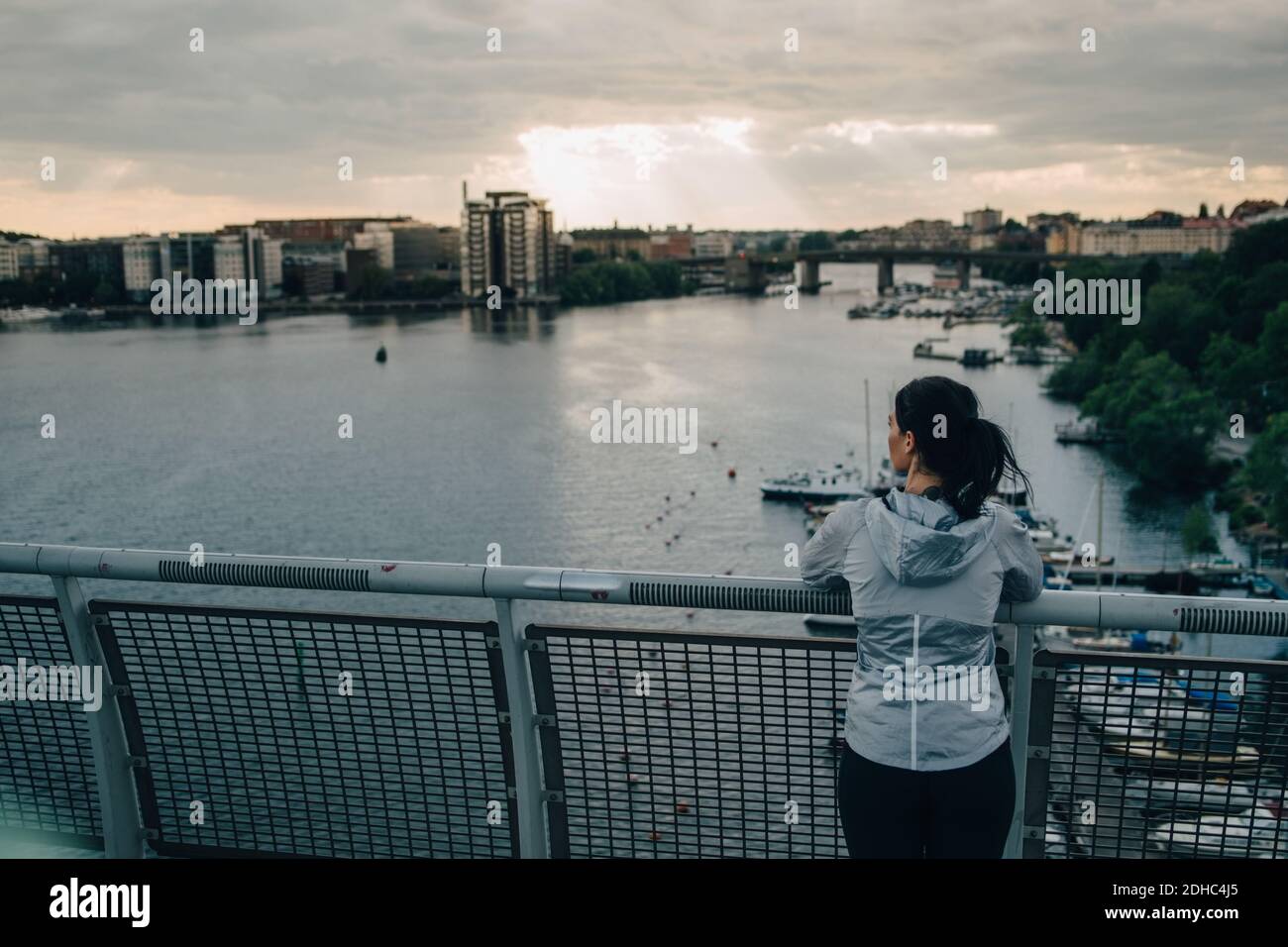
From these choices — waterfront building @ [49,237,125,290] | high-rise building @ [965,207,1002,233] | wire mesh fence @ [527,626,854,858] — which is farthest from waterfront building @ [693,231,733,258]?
wire mesh fence @ [527,626,854,858]

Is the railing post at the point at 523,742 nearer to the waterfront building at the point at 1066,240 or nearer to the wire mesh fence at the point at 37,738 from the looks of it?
the wire mesh fence at the point at 37,738

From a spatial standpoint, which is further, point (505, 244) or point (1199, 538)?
point (505, 244)

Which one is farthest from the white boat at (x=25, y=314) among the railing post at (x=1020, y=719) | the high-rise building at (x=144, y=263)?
the railing post at (x=1020, y=719)

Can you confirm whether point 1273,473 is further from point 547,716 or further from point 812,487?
point 547,716

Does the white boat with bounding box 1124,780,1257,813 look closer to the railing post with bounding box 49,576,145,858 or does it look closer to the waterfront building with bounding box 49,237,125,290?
the railing post with bounding box 49,576,145,858

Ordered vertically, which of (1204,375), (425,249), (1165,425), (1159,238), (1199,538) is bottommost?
(1199,538)

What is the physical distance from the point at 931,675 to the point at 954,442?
0.57 ft

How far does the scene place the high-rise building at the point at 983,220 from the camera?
69.6 metres

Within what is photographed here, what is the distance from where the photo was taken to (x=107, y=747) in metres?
1.32

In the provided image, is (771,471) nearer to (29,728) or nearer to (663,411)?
(663,411)

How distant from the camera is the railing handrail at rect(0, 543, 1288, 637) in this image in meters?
1.05

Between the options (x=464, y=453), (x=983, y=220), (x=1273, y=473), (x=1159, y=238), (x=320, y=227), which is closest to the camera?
(x=1273, y=473)

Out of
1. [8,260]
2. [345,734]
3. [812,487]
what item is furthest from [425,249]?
[345,734]
